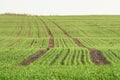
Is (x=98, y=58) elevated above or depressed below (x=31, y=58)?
above

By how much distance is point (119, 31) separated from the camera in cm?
A: 7788

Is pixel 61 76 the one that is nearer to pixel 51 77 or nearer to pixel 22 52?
pixel 51 77

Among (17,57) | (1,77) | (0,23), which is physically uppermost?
(1,77)

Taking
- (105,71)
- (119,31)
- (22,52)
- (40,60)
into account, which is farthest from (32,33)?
(105,71)

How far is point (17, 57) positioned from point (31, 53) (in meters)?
3.70

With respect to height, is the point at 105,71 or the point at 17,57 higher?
the point at 105,71

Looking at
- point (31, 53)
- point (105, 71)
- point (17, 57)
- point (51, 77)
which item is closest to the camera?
point (51, 77)

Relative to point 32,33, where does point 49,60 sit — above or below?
above

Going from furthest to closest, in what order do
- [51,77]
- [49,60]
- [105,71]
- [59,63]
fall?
[49,60] < [59,63] < [105,71] < [51,77]

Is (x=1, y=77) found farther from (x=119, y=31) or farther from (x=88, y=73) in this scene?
(x=119, y=31)

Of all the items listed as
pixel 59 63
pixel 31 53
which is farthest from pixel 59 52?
pixel 59 63

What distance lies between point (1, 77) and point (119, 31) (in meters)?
57.3

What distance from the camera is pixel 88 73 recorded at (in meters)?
24.3

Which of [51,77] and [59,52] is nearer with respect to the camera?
[51,77]
